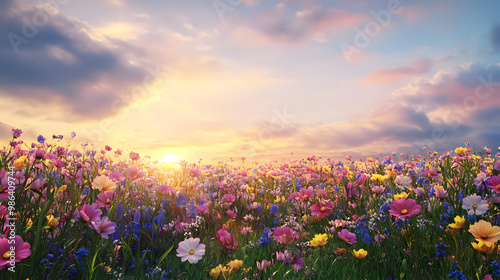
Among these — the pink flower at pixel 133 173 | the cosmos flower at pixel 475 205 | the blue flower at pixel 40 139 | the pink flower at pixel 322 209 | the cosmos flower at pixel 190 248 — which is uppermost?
the blue flower at pixel 40 139

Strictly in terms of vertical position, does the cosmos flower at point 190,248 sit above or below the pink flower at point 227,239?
above

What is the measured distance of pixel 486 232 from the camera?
251 cm

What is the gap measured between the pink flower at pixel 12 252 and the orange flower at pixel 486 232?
319 centimetres

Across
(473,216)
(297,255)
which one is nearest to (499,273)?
(473,216)

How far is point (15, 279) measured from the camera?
2158mm

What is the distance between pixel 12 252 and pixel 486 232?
3.34m

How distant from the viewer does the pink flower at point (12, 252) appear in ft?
6.37

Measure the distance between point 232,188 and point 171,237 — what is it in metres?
2.14

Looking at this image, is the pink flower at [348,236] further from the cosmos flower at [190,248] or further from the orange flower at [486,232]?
the cosmos flower at [190,248]

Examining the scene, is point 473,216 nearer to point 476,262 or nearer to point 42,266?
point 476,262

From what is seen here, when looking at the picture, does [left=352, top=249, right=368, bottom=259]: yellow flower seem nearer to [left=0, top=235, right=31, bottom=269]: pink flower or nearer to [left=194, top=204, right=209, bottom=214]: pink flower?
[left=194, top=204, right=209, bottom=214]: pink flower

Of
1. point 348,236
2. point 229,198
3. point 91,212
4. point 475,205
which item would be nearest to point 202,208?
point 229,198

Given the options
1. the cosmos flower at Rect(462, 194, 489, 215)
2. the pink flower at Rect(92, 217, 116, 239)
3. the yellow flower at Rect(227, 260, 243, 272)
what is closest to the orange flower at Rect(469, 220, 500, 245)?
the cosmos flower at Rect(462, 194, 489, 215)

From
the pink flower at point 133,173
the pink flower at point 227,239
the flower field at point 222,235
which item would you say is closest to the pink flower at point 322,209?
the flower field at point 222,235
